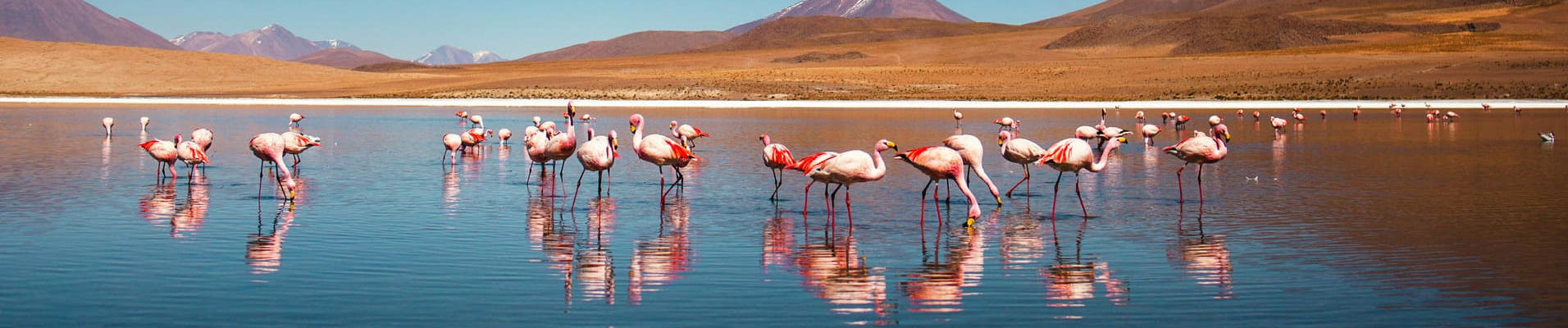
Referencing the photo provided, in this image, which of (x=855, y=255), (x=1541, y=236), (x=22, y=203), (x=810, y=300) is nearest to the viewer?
(x=810, y=300)

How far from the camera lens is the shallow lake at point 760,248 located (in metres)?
8.34

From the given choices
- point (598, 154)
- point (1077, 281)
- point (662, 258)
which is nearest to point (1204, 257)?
point (1077, 281)

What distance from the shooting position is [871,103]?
192 ft

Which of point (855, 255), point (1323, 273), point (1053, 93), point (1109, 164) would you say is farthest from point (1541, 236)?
point (1053, 93)

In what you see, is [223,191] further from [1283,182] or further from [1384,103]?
[1384,103]

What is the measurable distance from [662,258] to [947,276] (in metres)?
2.18

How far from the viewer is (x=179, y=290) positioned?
8.89 m

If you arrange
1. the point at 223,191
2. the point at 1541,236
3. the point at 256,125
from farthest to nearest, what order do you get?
the point at 256,125, the point at 223,191, the point at 1541,236

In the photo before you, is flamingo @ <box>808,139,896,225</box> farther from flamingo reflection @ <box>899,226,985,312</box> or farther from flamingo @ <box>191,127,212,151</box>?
flamingo @ <box>191,127,212,151</box>

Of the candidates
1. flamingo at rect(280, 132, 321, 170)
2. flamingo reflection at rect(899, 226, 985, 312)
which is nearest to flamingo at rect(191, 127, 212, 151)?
flamingo at rect(280, 132, 321, 170)

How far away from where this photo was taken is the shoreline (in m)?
55.6

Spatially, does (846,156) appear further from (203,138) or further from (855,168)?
(203,138)

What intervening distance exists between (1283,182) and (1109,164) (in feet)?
12.0

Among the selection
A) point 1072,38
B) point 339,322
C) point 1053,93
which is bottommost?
point 339,322
